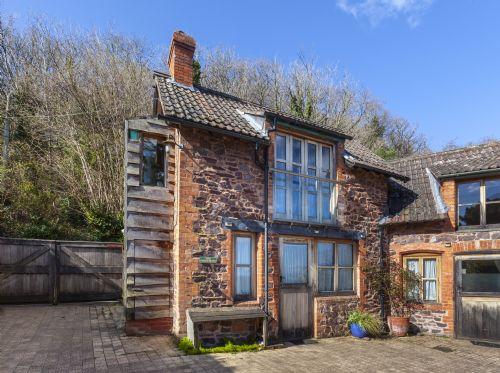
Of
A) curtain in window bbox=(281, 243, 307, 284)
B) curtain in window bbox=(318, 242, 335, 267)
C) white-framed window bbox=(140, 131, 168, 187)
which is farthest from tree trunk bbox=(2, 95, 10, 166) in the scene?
curtain in window bbox=(318, 242, 335, 267)

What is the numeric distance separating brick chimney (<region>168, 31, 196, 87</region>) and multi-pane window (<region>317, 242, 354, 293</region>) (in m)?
5.97

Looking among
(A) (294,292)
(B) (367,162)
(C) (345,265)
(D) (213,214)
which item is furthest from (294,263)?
(B) (367,162)

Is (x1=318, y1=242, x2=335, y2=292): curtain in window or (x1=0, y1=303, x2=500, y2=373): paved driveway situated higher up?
(x1=318, y1=242, x2=335, y2=292): curtain in window

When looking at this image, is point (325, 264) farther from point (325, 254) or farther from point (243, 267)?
point (243, 267)

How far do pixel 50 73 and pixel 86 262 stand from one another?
35.8ft

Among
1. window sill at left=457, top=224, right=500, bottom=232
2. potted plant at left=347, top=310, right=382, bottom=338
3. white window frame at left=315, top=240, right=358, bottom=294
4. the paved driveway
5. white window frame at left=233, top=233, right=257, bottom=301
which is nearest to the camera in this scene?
the paved driveway

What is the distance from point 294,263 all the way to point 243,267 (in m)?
1.57

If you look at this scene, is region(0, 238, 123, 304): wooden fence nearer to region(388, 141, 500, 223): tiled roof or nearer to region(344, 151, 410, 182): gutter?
region(344, 151, 410, 182): gutter

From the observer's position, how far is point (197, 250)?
316 inches

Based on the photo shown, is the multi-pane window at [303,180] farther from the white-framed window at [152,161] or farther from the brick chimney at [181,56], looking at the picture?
the brick chimney at [181,56]

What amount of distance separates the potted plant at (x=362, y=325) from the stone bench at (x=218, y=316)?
3.22 metres

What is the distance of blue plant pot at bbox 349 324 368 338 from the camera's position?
9.84m

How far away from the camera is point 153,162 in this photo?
8477mm

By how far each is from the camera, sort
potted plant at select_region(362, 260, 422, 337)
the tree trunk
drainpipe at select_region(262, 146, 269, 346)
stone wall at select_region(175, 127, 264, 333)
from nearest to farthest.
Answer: stone wall at select_region(175, 127, 264, 333)
drainpipe at select_region(262, 146, 269, 346)
potted plant at select_region(362, 260, 422, 337)
the tree trunk
